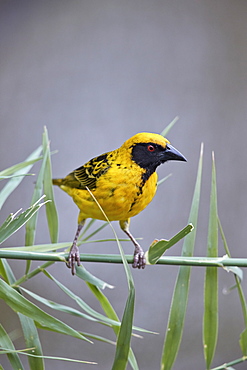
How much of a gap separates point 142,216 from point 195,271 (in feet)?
1.08

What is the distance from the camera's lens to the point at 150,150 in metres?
0.65

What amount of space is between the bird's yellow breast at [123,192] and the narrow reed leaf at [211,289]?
3.4 inches

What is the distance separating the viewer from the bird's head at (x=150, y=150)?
2.09 ft

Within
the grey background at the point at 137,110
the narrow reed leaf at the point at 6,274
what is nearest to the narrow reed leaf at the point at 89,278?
the narrow reed leaf at the point at 6,274

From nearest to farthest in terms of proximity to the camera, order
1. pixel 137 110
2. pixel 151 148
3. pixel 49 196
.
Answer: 1. pixel 151 148
2. pixel 49 196
3. pixel 137 110

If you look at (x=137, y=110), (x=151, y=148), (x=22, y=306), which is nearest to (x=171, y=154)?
(x=151, y=148)

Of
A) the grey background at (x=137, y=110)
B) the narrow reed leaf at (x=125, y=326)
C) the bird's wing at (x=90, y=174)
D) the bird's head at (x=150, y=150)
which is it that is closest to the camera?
the narrow reed leaf at (x=125, y=326)

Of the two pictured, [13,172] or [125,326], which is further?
[13,172]

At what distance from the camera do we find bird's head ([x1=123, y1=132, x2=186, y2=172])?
2.09 feet

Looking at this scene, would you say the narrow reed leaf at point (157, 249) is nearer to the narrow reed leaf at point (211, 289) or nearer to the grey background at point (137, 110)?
the narrow reed leaf at point (211, 289)

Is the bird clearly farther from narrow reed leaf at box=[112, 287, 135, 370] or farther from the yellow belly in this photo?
narrow reed leaf at box=[112, 287, 135, 370]

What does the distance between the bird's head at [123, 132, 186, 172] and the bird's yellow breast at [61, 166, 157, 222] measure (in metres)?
0.02

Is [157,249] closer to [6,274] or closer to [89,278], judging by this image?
[89,278]

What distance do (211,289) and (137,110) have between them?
4.56 ft
